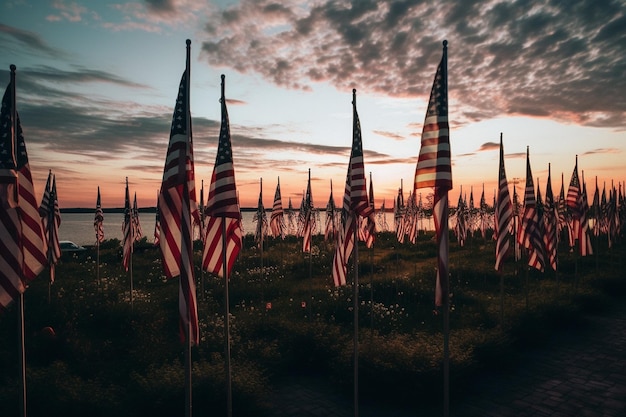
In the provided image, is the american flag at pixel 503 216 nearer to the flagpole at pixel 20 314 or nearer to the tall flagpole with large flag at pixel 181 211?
the tall flagpole with large flag at pixel 181 211

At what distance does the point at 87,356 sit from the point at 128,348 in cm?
139

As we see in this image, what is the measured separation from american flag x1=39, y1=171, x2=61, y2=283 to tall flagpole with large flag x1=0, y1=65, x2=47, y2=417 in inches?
506

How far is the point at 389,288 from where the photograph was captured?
23359 millimetres

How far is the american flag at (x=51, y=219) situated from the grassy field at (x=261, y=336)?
2.20 metres

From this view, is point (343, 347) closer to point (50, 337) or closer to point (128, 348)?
point (128, 348)

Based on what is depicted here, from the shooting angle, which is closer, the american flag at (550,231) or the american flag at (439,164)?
the american flag at (439,164)

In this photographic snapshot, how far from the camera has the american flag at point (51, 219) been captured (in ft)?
63.3

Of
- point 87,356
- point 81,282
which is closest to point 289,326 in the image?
point 87,356

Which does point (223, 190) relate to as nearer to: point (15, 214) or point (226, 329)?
point (226, 329)

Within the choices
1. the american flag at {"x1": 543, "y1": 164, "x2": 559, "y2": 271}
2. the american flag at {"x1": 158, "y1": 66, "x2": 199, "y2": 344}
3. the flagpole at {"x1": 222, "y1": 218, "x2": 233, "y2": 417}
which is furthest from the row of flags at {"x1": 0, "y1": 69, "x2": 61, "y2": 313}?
the american flag at {"x1": 543, "y1": 164, "x2": 559, "y2": 271}

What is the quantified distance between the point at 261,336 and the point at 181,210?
8.98 m

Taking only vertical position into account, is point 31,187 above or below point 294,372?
above

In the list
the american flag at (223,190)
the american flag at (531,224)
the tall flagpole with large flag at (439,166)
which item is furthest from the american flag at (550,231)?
the american flag at (223,190)

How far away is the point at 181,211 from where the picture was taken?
762 cm
